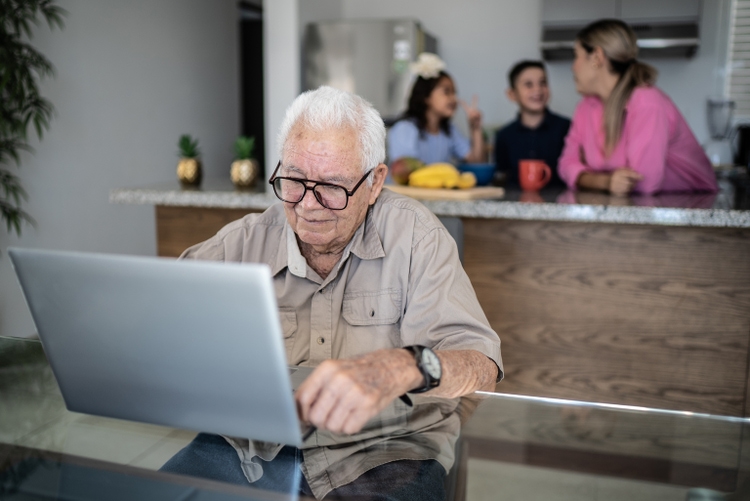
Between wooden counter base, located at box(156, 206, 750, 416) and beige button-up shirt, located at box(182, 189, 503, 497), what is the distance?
36.2 inches

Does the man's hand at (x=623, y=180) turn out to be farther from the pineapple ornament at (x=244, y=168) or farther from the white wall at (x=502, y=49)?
the white wall at (x=502, y=49)

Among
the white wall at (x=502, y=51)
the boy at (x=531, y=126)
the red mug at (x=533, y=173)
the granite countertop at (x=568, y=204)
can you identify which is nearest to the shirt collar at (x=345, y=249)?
the granite countertop at (x=568, y=204)

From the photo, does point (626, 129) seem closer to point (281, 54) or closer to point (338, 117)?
point (338, 117)

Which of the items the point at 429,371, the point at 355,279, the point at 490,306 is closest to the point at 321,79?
the point at 490,306

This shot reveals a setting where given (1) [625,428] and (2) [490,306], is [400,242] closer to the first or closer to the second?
(1) [625,428]

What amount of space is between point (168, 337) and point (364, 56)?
3.91 m

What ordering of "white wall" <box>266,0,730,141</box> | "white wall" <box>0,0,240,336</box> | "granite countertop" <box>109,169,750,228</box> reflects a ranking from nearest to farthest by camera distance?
"granite countertop" <box>109,169,750,228</box> < "white wall" <box>0,0,240,336</box> < "white wall" <box>266,0,730,141</box>

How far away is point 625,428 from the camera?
3.11ft

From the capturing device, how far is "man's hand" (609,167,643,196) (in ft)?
7.56

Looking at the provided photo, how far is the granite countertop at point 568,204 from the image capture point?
1.94 meters

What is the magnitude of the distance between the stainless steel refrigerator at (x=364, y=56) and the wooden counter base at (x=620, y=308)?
2.42 metres

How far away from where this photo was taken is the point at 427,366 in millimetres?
992

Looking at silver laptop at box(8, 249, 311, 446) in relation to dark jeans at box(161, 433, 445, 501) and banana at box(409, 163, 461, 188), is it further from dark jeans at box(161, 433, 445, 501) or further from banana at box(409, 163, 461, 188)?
banana at box(409, 163, 461, 188)

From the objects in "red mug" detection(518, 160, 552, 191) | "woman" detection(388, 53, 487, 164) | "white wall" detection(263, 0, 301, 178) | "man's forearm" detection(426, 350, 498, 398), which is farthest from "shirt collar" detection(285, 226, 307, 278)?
"white wall" detection(263, 0, 301, 178)
